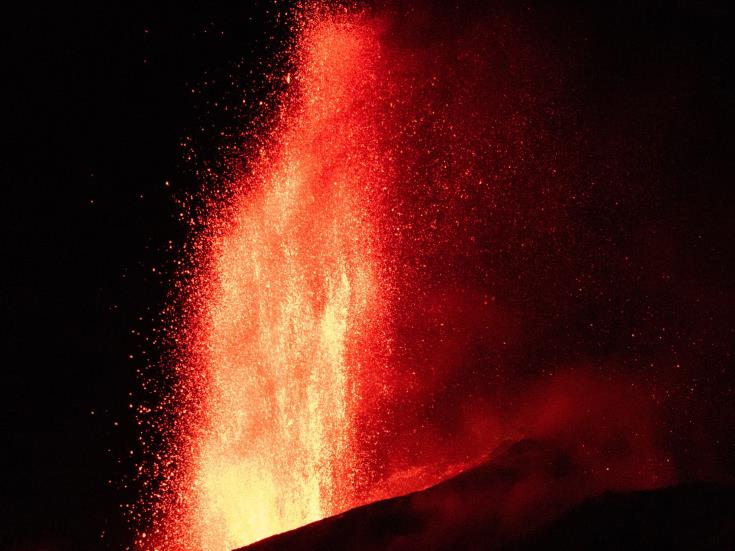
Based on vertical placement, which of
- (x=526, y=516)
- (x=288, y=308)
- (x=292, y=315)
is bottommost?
(x=526, y=516)

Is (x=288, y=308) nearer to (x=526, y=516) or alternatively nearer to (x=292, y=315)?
(x=292, y=315)

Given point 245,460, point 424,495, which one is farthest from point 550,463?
point 245,460

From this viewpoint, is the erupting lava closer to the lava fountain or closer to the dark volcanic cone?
the lava fountain

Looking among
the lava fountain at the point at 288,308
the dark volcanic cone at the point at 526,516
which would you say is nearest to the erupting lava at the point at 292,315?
the lava fountain at the point at 288,308

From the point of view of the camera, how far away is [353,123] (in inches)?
659

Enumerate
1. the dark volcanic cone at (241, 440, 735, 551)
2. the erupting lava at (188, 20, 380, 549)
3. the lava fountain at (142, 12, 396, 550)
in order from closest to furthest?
the dark volcanic cone at (241, 440, 735, 551), the erupting lava at (188, 20, 380, 549), the lava fountain at (142, 12, 396, 550)

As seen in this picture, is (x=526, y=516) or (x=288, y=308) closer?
(x=526, y=516)

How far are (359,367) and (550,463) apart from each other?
13.1 metres

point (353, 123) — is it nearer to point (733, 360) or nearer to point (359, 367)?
point (359, 367)

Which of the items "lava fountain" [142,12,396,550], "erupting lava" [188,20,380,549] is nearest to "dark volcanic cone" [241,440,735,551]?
"erupting lava" [188,20,380,549]

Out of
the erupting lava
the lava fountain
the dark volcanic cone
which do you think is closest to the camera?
the dark volcanic cone

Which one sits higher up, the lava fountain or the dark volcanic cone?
the lava fountain

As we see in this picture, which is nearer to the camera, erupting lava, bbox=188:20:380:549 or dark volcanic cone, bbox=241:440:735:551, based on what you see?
dark volcanic cone, bbox=241:440:735:551

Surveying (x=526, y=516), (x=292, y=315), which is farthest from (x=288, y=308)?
(x=526, y=516)
